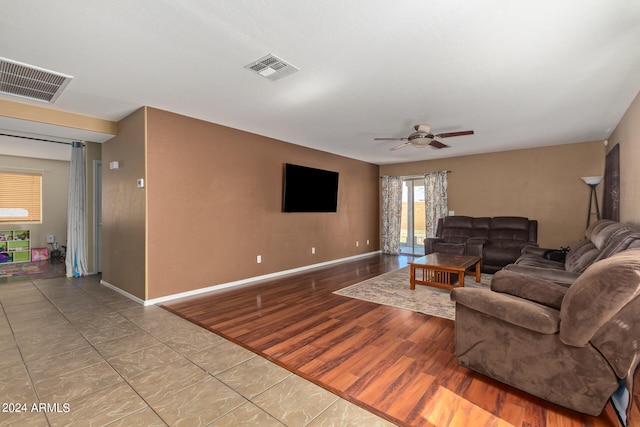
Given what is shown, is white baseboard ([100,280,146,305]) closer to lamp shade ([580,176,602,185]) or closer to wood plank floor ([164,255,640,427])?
wood plank floor ([164,255,640,427])

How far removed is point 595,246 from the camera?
3.31 m

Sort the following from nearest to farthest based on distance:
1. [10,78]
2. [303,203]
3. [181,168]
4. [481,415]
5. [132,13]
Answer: [481,415] → [132,13] → [10,78] → [181,168] → [303,203]

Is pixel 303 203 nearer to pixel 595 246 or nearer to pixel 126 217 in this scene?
pixel 126 217

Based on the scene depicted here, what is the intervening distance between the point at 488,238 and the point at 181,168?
226 inches

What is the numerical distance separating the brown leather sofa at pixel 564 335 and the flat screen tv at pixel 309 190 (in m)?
3.84

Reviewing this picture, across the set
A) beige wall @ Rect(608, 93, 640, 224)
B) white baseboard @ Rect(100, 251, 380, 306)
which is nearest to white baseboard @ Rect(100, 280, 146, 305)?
white baseboard @ Rect(100, 251, 380, 306)

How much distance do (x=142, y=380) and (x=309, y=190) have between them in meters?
4.29

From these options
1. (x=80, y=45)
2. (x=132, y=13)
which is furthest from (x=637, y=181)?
(x=80, y=45)

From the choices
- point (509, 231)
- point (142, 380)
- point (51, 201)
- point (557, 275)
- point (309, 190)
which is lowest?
point (142, 380)

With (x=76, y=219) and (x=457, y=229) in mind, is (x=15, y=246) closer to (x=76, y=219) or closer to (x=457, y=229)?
(x=76, y=219)

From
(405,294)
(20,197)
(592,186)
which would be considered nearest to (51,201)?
(20,197)

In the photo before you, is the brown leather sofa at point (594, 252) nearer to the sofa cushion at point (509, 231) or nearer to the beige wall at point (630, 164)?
the beige wall at point (630, 164)

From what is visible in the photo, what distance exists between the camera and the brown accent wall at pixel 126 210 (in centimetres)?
376

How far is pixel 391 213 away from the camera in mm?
8016
